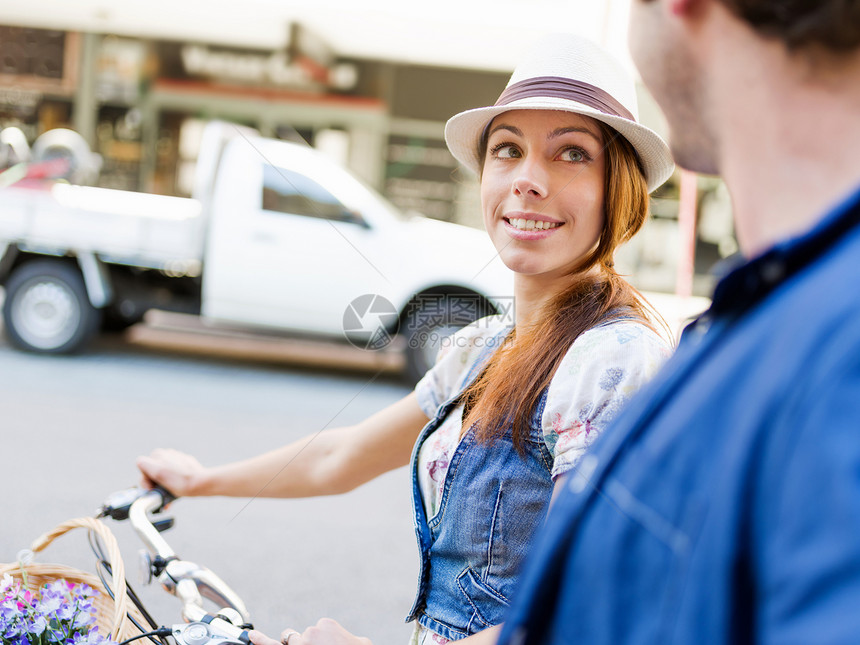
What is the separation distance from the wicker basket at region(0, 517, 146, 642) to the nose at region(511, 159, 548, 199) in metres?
0.94

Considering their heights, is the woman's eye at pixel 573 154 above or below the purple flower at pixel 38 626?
above

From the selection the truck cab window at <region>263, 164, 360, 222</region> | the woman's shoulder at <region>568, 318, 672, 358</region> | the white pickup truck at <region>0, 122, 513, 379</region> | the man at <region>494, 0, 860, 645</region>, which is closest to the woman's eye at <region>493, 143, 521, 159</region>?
the woman's shoulder at <region>568, 318, 672, 358</region>

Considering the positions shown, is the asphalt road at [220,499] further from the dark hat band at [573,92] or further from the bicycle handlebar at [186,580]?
the dark hat band at [573,92]

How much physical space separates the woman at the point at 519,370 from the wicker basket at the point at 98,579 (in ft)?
0.69

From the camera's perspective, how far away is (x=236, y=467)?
5.79 ft

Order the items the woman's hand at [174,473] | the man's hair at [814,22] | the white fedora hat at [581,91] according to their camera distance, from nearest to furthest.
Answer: the man's hair at [814,22]
the white fedora hat at [581,91]
the woman's hand at [174,473]

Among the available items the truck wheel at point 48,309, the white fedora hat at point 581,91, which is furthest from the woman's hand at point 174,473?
the truck wheel at point 48,309

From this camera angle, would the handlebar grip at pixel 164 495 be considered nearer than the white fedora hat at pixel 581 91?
No

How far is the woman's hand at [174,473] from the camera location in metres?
1.73

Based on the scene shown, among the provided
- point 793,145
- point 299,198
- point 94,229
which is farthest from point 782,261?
point 94,229

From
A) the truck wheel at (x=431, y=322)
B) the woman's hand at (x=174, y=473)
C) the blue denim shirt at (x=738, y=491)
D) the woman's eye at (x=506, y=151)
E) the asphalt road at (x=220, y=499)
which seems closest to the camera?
the blue denim shirt at (x=738, y=491)

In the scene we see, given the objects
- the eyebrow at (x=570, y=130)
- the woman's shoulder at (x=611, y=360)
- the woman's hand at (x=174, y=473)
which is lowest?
the woman's hand at (x=174, y=473)

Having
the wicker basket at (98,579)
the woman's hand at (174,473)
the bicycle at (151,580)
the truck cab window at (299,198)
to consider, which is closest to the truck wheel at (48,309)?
the truck cab window at (299,198)

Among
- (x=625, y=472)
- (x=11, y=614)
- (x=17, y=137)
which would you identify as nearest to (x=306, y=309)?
(x=17, y=137)
